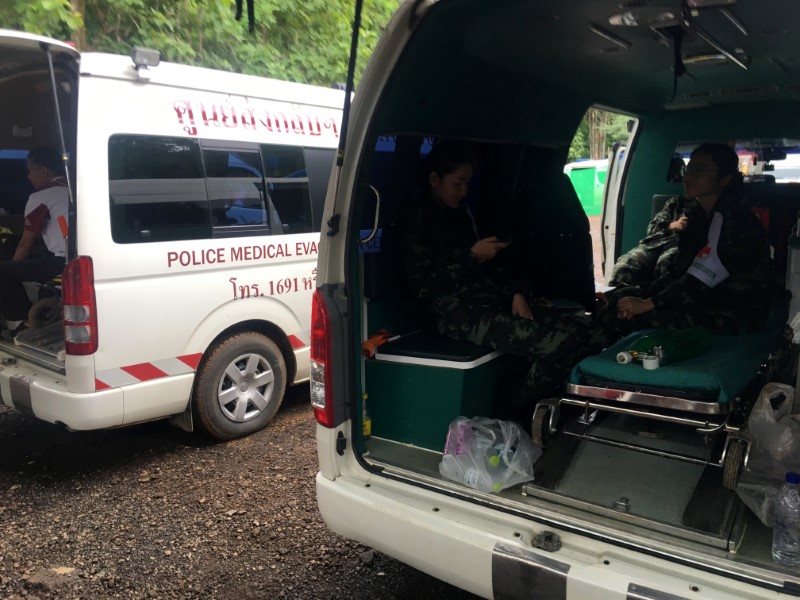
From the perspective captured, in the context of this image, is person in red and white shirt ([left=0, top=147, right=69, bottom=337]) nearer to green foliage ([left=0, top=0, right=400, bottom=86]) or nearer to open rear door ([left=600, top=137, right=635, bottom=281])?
green foliage ([left=0, top=0, right=400, bottom=86])

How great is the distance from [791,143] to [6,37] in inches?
193

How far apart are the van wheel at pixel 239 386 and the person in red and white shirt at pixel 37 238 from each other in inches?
66.0

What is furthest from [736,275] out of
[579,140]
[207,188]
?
[579,140]

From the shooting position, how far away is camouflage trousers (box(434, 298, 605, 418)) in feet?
9.77

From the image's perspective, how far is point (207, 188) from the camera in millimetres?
4109

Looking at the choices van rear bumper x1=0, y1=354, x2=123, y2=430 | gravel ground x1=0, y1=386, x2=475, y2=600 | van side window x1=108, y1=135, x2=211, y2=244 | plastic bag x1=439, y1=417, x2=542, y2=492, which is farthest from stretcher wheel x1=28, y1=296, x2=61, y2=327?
plastic bag x1=439, y1=417, x2=542, y2=492

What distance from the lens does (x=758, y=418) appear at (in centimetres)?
221

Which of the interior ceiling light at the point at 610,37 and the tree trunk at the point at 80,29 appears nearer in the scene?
the interior ceiling light at the point at 610,37

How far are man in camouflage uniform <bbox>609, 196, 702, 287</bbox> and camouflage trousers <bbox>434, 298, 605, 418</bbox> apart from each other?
1.70 m

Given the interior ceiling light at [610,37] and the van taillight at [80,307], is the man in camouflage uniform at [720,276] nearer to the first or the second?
the interior ceiling light at [610,37]

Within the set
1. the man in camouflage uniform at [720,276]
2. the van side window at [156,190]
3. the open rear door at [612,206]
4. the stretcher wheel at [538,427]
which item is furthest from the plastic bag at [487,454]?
the open rear door at [612,206]

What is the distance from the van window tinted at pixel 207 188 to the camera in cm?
370

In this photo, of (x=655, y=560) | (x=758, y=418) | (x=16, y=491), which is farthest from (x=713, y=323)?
(x=16, y=491)

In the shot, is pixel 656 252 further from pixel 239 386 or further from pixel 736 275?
pixel 239 386
